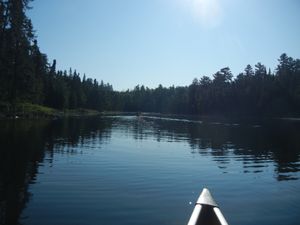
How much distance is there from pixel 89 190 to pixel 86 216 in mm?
3657

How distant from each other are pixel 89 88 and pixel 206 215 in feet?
581

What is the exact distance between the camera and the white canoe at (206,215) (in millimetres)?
→ 9039

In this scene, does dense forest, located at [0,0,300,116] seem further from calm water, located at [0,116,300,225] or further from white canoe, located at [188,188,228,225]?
white canoe, located at [188,188,228,225]

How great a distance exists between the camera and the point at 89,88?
18288 centimetres

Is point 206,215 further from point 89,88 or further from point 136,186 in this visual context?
point 89,88

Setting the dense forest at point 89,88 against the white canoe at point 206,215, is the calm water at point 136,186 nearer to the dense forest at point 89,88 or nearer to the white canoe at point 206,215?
the white canoe at point 206,215

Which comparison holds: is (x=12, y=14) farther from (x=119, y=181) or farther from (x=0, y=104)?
(x=119, y=181)

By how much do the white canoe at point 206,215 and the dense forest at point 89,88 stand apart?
62.2m

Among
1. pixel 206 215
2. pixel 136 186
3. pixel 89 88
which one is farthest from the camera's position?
pixel 89 88

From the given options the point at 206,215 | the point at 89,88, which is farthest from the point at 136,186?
the point at 89,88

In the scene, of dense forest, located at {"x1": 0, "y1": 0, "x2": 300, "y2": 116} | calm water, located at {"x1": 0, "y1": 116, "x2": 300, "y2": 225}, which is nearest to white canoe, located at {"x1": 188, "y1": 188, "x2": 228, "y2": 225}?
calm water, located at {"x1": 0, "y1": 116, "x2": 300, "y2": 225}

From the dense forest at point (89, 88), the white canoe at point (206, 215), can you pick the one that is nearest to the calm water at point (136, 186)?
the white canoe at point (206, 215)

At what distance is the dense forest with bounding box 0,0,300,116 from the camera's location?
221 ft

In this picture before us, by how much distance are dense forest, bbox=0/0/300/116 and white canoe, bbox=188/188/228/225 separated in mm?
62240
